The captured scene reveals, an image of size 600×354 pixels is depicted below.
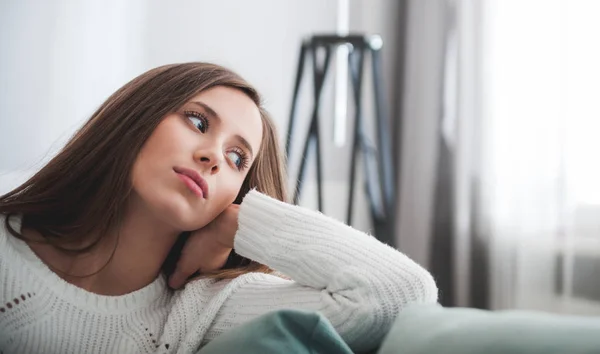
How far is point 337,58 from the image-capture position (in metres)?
3.36

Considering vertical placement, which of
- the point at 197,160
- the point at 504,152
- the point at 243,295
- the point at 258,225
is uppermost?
the point at 197,160

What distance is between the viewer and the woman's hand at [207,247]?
41.1 inches

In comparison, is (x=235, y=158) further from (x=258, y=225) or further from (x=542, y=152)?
(x=542, y=152)

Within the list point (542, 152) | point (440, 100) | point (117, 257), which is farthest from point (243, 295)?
point (440, 100)

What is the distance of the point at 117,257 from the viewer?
39.6 inches

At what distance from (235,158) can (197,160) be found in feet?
0.30

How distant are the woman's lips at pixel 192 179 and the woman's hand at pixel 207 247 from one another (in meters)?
0.11

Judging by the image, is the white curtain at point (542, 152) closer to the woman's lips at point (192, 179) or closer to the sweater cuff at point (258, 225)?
the sweater cuff at point (258, 225)

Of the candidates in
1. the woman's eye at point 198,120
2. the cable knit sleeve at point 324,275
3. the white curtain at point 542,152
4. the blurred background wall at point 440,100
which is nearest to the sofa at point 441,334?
the cable knit sleeve at point 324,275

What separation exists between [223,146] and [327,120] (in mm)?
2399

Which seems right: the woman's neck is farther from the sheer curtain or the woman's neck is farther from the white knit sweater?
the sheer curtain

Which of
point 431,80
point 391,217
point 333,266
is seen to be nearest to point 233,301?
point 333,266

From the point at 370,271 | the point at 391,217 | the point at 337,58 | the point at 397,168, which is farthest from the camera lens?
the point at 337,58

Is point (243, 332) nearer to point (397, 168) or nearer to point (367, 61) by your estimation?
point (397, 168)
